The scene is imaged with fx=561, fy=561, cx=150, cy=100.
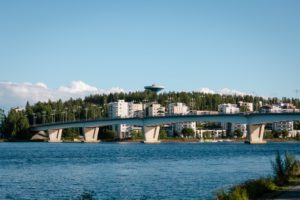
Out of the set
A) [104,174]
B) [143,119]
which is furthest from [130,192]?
[143,119]

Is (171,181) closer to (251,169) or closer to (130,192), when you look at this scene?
(130,192)

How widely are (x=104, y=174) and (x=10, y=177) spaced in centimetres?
880

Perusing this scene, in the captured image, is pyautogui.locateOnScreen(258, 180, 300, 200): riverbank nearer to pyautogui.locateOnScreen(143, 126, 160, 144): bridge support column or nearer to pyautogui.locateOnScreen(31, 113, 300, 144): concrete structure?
pyautogui.locateOnScreen(31, 113, 300, 144): concrete structure

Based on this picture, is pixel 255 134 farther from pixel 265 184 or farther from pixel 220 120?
pixel 265 184

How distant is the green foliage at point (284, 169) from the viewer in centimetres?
3259

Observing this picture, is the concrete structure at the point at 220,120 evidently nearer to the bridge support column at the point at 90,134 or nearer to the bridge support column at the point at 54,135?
the bridge support column at the point at 90,134

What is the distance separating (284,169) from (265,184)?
766 cm

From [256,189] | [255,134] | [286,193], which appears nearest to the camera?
[286,193]

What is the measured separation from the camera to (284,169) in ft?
119

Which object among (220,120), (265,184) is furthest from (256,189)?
(220,120)

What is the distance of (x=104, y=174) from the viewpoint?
53.8 m

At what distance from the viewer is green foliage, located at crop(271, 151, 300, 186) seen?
32.6 meters

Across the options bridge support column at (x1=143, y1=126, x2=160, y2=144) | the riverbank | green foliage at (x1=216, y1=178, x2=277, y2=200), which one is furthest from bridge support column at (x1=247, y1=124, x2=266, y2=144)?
green foliage at (x1=216, y1=178, x2=277, y2=200)

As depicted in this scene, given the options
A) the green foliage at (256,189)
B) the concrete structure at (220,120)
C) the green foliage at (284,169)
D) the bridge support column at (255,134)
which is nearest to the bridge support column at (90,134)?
the concrete structure at (220,120)
